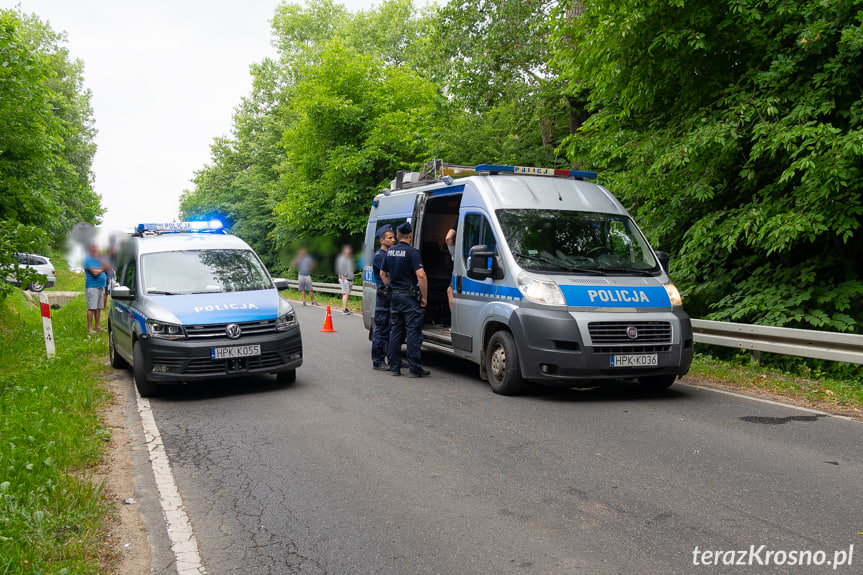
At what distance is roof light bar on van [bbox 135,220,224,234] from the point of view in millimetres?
10695

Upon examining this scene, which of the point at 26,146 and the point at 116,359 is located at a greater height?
the point at 26,146

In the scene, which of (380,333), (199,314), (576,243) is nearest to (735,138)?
(576,243)

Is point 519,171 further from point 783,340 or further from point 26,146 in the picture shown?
point 26,146

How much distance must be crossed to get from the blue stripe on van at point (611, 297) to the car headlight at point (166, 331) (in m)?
4.30

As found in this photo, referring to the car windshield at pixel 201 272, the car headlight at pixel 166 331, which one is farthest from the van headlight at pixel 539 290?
the car headlight at pixel 166 331

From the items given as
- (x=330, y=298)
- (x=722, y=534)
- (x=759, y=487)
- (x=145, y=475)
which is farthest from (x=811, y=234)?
A: (x=330, y=298)

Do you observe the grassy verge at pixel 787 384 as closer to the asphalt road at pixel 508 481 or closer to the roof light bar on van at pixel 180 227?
the asphalt road at pixel 508 481

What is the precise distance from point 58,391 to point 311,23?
47.2m

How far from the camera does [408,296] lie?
977cm

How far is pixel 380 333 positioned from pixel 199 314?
280 centimetres

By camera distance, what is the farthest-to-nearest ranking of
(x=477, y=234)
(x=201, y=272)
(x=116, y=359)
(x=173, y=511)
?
(x=116, y=359), (x=201, y=272), (x=477, y=234), (x=173, y=511)

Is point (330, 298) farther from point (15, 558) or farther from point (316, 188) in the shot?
point (15, 558)

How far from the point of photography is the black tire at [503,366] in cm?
806

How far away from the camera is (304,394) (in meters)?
8.59
